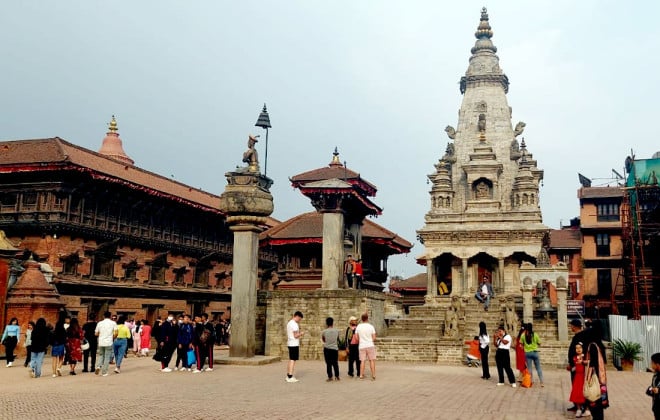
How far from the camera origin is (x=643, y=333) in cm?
2088

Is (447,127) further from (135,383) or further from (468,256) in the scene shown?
(135,383)

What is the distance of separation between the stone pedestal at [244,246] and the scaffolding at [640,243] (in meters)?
24.4

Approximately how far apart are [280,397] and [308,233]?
21846 mm

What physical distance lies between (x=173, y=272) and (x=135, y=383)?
84.7ft

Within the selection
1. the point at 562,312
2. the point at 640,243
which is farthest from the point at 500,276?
the point at 562,312

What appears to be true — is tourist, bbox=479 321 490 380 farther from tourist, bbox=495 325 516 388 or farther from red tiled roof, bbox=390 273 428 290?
red tiled roof, bbox=390 273 428 290

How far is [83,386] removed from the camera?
13680 mm

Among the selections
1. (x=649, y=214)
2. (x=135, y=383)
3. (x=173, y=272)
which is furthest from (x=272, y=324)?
(x=649, y=214)

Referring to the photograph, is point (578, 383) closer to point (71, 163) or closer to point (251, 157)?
point (251, 157)

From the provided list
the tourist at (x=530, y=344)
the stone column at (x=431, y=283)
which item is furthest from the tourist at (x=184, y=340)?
the stone column at (x=431, y=283)

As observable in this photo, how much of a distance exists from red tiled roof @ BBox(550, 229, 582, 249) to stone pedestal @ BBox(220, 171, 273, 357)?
4098 cm

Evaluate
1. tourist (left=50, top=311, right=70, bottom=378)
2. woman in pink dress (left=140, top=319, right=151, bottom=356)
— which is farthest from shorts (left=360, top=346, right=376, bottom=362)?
woman in pink dress (left=140, top=319, right=151, bottom=356)

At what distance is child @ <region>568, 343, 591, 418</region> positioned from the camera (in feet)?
34.0

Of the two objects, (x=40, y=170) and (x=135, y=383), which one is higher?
(x=40, y=170)
